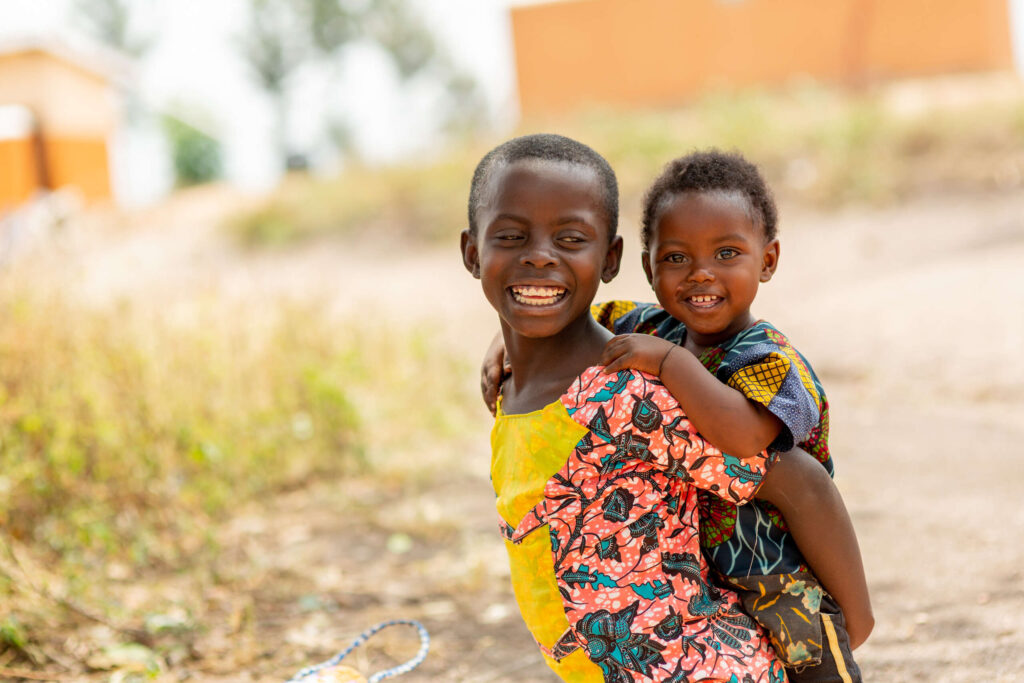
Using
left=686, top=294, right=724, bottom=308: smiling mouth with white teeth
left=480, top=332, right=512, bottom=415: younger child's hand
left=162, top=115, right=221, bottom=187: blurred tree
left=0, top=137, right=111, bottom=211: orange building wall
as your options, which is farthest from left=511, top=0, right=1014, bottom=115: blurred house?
left=686, top=294, right=724, bottom=308: smiling mouth with white teeth

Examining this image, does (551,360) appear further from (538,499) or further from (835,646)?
(835,646)

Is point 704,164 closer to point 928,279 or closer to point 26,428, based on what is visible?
point 26,428

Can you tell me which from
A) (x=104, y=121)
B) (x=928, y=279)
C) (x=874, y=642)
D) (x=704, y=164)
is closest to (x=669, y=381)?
(x=704, y=164)

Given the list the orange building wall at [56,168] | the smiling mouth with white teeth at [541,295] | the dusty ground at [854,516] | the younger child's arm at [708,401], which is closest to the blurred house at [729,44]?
the orange building wall at [56,168]

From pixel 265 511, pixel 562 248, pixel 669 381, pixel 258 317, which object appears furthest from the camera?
pixel 258 317

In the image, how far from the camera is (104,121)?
22141 millimetres

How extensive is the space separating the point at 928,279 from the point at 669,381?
7.10m

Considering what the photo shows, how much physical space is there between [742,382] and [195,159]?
29.7 metres

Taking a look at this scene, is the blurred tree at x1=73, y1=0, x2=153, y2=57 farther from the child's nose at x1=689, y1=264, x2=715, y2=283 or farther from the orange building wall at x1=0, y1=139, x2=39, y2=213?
the child's nose at x1=689, y1=264, x2=715, y2=283

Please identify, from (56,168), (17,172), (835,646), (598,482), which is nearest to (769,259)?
(598,482)

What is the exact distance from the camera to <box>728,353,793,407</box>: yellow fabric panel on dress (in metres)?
1.55

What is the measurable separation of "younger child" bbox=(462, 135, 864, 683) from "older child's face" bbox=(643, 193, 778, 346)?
5.0 inches

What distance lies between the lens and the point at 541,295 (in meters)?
1.67

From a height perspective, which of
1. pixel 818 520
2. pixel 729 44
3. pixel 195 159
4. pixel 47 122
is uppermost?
pixel 729 44
